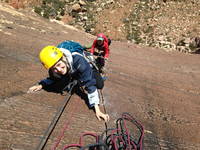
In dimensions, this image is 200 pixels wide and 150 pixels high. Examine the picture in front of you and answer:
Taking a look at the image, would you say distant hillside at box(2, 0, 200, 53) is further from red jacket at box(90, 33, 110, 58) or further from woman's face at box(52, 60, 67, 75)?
woman's face at box(52, 60, 67, 75)

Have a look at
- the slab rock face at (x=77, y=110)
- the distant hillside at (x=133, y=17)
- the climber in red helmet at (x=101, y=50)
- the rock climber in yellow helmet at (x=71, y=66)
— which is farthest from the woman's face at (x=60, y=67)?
the distant hillside at (x=133, y=17)

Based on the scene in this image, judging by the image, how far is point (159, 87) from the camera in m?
5.40

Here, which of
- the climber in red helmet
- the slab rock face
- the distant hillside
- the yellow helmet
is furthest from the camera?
the distant hillside

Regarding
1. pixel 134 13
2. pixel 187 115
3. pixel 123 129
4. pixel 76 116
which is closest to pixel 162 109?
pixel 187 115

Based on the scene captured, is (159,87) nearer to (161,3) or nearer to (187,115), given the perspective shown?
(187,115)

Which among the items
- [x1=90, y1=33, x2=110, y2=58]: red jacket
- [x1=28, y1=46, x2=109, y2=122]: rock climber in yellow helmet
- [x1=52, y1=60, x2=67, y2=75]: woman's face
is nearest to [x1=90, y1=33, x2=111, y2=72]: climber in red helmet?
[x1=90, y1=33, x2=110, y2=58]: red jacket

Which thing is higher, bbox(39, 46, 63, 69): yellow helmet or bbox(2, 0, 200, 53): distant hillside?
bbox(2, 0, 200, 53): distant hillside

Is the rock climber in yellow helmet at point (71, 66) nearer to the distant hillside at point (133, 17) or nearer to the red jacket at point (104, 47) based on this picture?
the red jacket at point (104, 47)

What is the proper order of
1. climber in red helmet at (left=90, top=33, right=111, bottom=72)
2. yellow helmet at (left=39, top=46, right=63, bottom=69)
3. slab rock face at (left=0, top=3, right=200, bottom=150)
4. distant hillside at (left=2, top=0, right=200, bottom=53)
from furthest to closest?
Answer: distant hillside at (left=2, top=0, right=200, bottom=53), climber in red helmet at (left=90, top=33, right=111, bottom=72), yellow helmet at (left=39, top=46, right=63, bottom=69), slab rock face at (left=0, top=3, right=200, bottom=150)

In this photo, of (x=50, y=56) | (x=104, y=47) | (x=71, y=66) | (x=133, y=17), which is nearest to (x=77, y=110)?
(x=71, y=66)

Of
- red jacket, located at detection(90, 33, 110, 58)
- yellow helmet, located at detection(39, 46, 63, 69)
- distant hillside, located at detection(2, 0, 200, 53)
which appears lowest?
yellow helmet, located at detection(39, 46, 63, 69)

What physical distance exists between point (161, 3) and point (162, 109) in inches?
1003

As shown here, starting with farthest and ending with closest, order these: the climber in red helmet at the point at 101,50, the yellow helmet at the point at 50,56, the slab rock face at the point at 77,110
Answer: the climber in red helmet at the point at 101,50, the yellow helmet at the point at 50,56, the slab rock face at the point at 77,110

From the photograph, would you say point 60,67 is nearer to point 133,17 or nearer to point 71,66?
point 71,66
